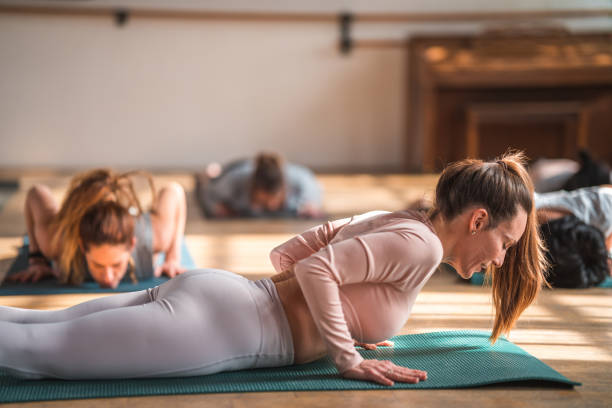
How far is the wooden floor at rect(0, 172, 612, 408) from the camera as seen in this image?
161 centimetres

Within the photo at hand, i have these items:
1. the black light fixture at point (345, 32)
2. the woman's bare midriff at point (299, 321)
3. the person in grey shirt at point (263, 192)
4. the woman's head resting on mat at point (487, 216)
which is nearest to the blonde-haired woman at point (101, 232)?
the woman's bare midriff at point (299, 321)

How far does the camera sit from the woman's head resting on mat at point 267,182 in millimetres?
4277

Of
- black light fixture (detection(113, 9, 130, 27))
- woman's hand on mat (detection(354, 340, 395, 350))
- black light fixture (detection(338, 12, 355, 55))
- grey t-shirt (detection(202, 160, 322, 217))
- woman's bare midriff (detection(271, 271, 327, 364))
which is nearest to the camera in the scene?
woman's bare midriff (detection(271, 271, 327, 364))

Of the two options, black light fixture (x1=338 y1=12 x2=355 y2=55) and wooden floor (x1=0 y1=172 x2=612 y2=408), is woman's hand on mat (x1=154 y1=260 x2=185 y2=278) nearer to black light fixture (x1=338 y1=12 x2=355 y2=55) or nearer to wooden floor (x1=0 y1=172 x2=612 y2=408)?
wooden floor (x1=0 y1=172 x2=612 y2=408)

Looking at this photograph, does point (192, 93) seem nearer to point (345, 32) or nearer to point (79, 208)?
point (345, 32)

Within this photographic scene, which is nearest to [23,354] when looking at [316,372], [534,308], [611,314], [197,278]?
[197,278]

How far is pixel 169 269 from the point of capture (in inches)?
112


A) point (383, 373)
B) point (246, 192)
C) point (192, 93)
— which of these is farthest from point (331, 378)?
point (192, 93)

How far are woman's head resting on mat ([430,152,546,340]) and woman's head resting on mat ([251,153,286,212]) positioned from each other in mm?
2586

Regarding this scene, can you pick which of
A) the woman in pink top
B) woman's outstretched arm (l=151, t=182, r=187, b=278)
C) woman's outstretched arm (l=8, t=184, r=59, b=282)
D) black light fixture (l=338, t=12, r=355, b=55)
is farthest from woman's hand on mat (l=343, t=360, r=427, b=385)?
black light fixture (l=338, t=12, r=355, b=55)

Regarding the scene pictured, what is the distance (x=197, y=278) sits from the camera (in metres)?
1.71

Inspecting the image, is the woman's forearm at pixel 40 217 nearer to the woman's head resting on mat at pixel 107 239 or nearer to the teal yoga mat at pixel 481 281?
the woman's head resting on mat at pixel 107 239

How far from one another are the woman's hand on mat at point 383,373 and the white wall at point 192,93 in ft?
17.4

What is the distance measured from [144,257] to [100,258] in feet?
0.79
